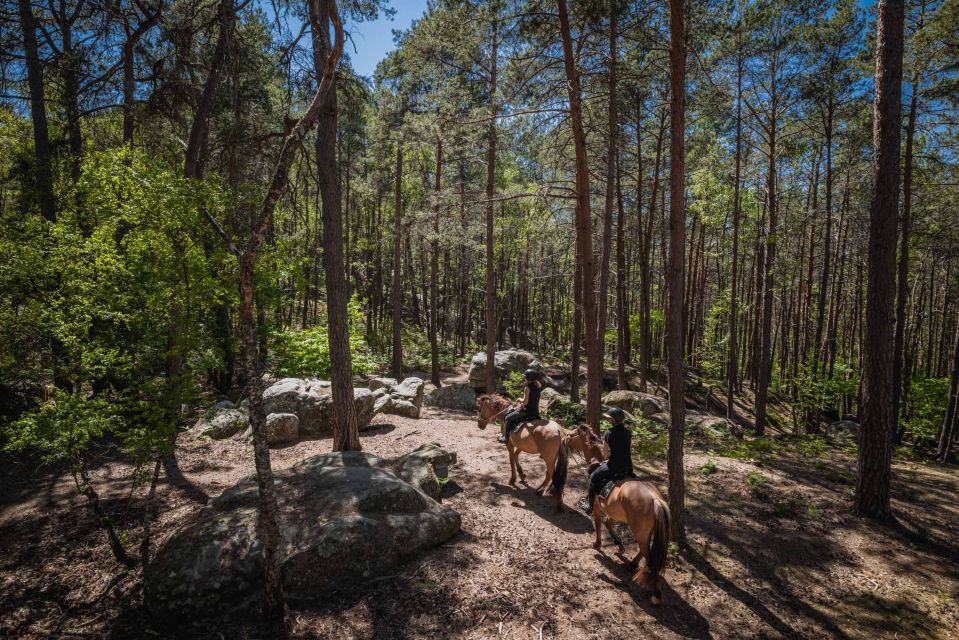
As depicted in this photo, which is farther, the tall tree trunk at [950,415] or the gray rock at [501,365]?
the gray rock at [501,365]

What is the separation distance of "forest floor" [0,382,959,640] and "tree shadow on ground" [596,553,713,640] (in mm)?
21

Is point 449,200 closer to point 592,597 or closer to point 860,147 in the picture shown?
Answer: point 592,597

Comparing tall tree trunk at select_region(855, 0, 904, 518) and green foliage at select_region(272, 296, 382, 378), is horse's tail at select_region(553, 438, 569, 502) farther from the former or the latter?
green foliage at select_region(272, 296, 382, 378)

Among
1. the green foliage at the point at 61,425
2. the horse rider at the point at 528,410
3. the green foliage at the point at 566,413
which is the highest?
the green foliage at the point at 61,425

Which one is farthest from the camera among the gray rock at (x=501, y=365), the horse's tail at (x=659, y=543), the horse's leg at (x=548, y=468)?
the gray rock at (x=501, y=365)

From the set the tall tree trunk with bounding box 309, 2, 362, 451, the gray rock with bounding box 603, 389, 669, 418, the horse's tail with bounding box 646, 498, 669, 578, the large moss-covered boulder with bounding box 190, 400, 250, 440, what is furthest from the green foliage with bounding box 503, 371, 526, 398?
the horse's tail with bounding box 646, 498, 669, 578

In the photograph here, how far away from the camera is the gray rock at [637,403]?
52.7 feet

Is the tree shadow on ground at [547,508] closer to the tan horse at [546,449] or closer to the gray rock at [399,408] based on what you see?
the tan horse at [546,449]

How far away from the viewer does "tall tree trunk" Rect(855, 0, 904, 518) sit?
636cm

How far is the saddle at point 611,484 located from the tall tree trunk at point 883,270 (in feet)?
13.8

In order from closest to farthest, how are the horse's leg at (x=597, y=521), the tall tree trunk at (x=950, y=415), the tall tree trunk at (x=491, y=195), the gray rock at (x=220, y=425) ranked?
1. the horse's leg at (x=597, y=521)
2. the gray rock at (x=220, y=425)
3. the tall tree trunk at (x=950, y=415)
4. the tall tree trunk at (x=491, y=195)

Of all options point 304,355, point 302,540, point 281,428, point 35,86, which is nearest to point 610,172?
point 304,355

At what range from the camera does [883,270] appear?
6.38m

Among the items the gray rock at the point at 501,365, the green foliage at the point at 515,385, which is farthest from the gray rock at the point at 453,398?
the gray rock at the point at 501,365
